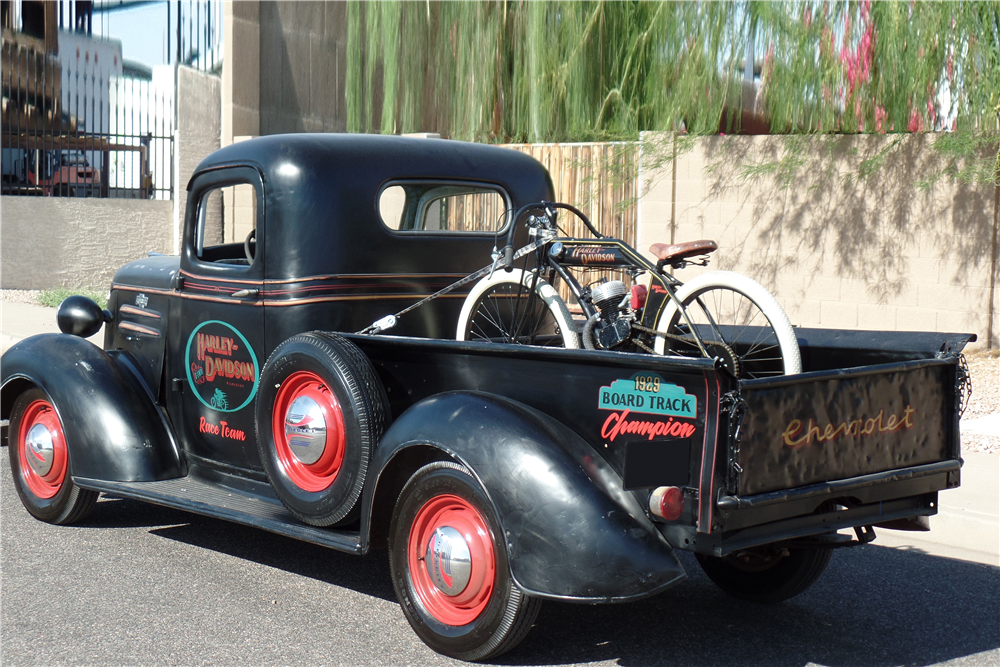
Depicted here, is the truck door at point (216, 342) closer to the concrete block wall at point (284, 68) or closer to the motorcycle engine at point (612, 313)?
the motorcycle engine at point (612, 313)

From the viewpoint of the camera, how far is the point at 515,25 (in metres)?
13.3

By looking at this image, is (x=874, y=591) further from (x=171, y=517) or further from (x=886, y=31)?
(x=886, y=31)

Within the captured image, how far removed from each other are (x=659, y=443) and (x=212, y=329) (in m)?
2.63

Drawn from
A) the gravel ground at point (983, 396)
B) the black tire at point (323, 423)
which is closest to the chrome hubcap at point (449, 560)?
the black tire at point (323, 423)

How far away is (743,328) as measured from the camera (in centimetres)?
504

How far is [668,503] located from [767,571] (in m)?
1.31

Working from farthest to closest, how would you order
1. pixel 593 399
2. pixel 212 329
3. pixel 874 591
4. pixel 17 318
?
pixel 17 318
pixel 212 329
pixel 874 591
pixel 593 399

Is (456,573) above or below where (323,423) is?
below

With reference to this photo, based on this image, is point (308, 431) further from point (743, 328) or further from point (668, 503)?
point (743, 328)

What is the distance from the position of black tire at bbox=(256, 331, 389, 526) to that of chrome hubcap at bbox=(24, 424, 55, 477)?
152cm

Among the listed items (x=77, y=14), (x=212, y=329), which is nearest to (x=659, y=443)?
(x=212, y=329)

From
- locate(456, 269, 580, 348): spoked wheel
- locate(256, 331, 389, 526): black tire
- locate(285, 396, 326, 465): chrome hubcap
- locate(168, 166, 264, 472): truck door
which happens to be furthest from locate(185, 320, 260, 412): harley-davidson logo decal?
locate(456, 269, 580, 348): spoked wheel

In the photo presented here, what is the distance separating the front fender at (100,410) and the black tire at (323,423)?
0.88 metres

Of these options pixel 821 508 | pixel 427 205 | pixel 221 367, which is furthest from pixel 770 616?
pixel 221 367
